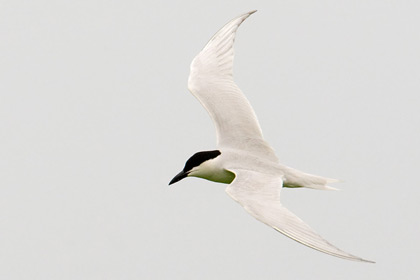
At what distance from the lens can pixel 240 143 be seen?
1045cm

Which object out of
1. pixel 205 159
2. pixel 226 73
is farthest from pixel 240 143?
pixel 226 73

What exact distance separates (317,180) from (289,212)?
208cm

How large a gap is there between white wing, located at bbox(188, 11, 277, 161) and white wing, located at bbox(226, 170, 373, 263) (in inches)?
36.6

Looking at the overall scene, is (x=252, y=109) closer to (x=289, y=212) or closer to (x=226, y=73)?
(x=226, y=73)

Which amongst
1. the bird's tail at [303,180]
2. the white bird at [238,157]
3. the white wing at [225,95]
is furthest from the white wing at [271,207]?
the white wing at [225,95]

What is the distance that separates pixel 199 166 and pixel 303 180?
4.35 ft

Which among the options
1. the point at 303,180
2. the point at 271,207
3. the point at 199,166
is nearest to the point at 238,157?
the point at 199,166

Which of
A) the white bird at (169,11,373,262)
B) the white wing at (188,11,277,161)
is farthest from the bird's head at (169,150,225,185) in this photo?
the white wing at (188,11,277,161)

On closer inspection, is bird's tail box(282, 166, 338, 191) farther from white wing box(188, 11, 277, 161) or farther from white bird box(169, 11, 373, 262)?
white wing box(188, 11, 277, 161)

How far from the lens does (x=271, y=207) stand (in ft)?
27.6

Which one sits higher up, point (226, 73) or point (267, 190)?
point (226, 73)

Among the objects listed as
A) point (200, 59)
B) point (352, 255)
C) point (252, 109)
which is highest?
point (200, 59)

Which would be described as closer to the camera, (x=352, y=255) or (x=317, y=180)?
(x=352, y=255)

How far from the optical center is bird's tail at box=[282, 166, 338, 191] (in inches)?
390
